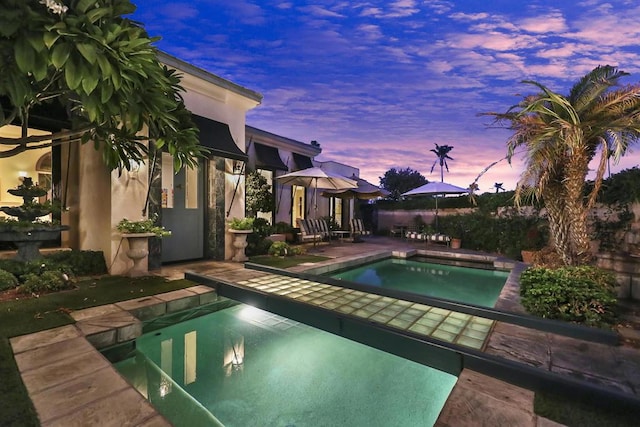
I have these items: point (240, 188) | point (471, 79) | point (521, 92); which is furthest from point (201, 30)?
point (521, 92)

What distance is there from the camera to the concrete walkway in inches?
71.6

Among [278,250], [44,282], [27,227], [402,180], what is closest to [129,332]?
[44,282]

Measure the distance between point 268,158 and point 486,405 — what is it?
10485mm

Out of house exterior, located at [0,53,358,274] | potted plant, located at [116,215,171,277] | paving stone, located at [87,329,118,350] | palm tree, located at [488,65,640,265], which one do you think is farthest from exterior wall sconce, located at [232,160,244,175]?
palm tree, located at [488,65,640,265]

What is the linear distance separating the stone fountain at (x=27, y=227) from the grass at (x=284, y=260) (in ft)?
13.1

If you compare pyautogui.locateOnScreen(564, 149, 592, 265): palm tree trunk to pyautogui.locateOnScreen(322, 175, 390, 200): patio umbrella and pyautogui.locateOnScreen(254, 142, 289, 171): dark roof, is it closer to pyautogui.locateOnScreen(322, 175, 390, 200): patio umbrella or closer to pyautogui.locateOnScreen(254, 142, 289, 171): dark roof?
pyautogui.locateOnScreen(322, 175, 390, 200): patio umbrella

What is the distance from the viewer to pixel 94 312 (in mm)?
3570

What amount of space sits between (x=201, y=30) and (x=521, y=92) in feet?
42.0

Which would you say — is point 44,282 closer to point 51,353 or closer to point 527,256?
point 51,353

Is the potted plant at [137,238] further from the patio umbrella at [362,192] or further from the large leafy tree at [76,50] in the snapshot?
the patio umbrella at [362,192]

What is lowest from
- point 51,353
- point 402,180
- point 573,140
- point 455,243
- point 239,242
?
point 51,353

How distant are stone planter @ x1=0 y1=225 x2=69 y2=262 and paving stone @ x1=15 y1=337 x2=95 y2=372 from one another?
2.94 m

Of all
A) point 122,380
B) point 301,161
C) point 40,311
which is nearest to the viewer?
point 122,380

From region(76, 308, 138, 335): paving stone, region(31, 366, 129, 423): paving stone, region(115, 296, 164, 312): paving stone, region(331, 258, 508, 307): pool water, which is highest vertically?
region(115, 296, 164, 312): paving stone
